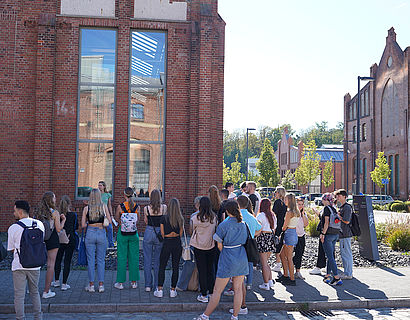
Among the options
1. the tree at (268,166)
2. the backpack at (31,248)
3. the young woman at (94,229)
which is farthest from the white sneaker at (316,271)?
the tree at (268,166)

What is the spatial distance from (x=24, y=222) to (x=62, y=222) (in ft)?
5.63

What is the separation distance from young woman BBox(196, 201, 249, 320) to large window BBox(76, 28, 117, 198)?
8.91 metres

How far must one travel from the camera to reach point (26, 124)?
557 inches

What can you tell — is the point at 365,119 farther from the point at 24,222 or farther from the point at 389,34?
the point at 24,222

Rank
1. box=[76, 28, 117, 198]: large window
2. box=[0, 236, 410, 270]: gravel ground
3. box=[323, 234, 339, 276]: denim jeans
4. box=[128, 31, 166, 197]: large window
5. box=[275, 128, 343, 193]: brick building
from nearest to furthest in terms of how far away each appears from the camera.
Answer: box=[323, 234, 339, 276]: denim jeans → box=[0, 236, 410, 270]: gravel ground → box=[76, 28, 117, 198]: large window → box=[128, 31, 166, 197]: large window → box=[275, 128, 343, 193]: brick building

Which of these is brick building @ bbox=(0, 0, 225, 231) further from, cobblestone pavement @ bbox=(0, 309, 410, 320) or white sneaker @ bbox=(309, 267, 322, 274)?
cobblestone pavement @ bbox=(0, 309, 410, 320)

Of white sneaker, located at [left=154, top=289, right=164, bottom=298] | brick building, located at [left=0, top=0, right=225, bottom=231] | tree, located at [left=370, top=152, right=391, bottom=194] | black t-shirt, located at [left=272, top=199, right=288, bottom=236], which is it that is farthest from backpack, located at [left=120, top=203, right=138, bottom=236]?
tree, located at [left=370, top=152, right=391, bottom=194]

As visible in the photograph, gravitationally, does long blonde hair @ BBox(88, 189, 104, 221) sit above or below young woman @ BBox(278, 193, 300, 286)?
above

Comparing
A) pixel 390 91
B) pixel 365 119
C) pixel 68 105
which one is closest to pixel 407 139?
pixel 390 91

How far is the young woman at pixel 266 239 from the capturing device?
326 inches

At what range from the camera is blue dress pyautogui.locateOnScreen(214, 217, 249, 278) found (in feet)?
20.4

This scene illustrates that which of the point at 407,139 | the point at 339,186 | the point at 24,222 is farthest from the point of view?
the point at 339,186

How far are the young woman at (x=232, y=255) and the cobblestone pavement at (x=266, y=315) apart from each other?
66 centimetres

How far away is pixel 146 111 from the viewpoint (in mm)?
14945
